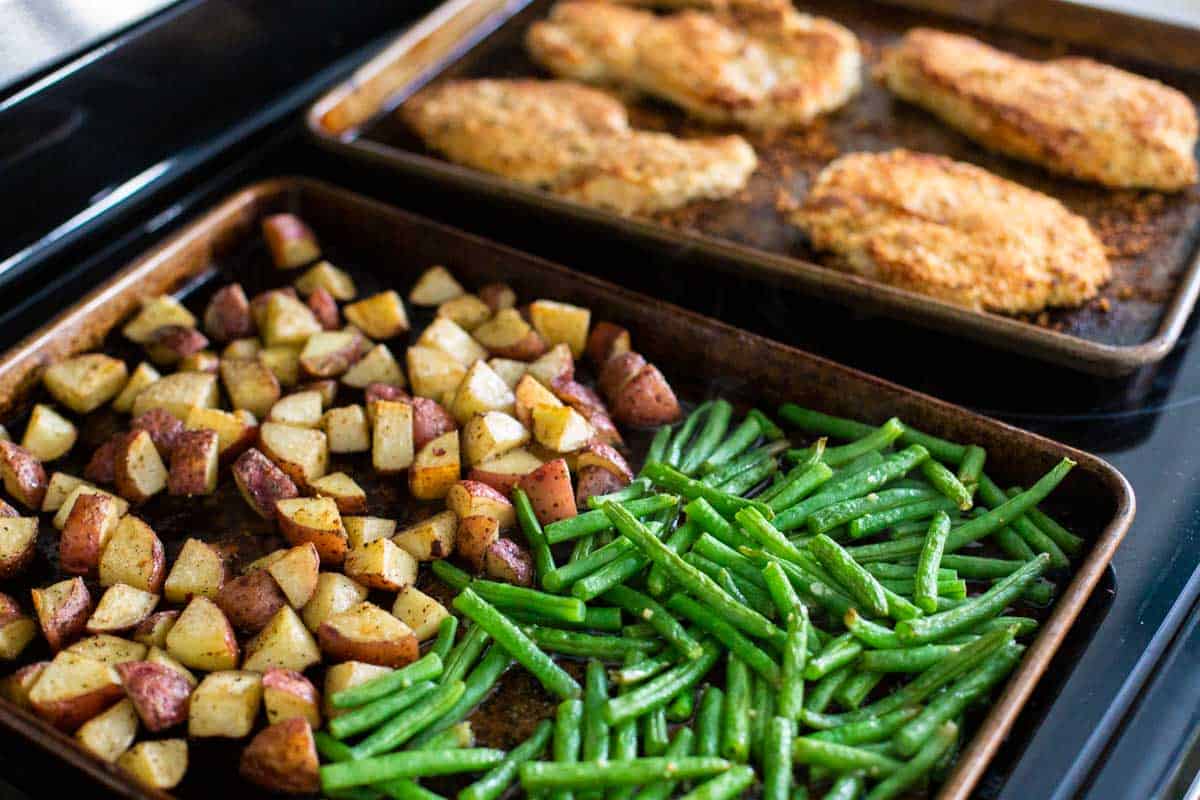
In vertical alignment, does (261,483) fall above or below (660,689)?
below

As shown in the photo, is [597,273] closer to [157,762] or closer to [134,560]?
[134,560]

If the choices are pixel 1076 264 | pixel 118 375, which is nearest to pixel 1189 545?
pixel 1076 264

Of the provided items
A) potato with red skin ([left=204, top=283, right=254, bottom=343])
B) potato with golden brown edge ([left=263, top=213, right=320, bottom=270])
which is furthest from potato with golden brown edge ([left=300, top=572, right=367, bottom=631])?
potato with golden brown edge ([left=263, top=213, right=320, bottom=270])

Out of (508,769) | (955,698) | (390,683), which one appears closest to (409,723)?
(390,683)

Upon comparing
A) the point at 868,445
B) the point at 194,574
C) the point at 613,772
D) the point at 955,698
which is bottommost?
the point at 194,574

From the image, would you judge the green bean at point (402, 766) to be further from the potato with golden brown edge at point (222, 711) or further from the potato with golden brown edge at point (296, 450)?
the potato with golden brown edge at point (296, 450)

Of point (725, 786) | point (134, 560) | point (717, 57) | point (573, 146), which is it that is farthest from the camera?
point (717, 57)
